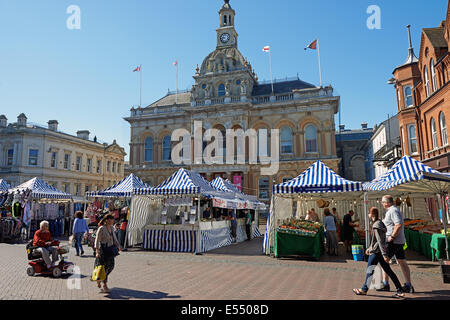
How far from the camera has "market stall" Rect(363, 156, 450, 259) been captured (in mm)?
10156

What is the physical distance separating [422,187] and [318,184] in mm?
3971

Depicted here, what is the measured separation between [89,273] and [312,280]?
20.2 feet

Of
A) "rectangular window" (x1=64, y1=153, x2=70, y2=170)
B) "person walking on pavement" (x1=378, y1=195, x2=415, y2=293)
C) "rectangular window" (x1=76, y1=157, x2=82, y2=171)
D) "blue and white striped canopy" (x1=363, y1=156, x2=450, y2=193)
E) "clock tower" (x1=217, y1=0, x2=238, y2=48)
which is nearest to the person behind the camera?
"person walking on pavement" (x1=378, y1=195, x2=415, y2=293)

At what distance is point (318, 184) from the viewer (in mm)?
12031

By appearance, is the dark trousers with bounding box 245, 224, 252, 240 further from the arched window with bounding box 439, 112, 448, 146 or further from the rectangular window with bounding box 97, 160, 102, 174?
the rectangular window with bounding box 97, 160, 102, 174

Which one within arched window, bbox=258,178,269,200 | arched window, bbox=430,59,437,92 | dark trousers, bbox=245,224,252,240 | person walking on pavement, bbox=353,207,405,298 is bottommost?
dark trousers, bbox=245,224,252,240

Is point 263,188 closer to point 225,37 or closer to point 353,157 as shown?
point 225,37

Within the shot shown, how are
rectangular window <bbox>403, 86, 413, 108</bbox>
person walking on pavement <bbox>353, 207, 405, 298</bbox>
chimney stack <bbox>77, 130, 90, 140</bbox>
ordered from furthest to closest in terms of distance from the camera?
1. chimney stack <bbox>77, 130, 90, 140</bbox>
2. rectangular window <bbox>403, 86, 413, 108</bbox>
3. person walking on pavement <bbox>353, 207, 405, 298</bbox>

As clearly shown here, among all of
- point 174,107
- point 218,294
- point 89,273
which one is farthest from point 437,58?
point 174,107

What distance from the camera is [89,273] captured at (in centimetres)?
904

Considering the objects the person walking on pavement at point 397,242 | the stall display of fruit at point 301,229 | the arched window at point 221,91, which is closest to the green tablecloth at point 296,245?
the stall display of fruit at point 301,229

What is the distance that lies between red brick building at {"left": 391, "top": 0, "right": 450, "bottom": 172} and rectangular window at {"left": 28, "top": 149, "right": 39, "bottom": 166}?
38.3 metres

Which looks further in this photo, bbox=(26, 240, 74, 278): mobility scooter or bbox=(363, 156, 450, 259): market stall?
bbox=(363, 156, 450, 259): market stall

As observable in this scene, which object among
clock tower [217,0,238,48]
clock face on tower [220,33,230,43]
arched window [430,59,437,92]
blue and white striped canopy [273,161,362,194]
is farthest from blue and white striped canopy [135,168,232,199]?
clock face on tower [220,33,230,43]
